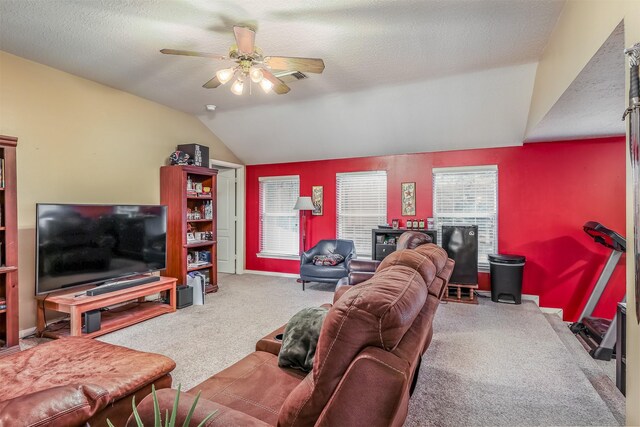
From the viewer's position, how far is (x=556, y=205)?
171 inches

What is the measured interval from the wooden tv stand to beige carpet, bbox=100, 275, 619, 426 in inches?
5.5

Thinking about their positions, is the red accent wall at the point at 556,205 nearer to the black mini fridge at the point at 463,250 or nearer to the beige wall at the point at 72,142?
the black mini fridge at the point at 463,250

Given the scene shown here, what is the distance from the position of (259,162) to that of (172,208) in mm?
2177

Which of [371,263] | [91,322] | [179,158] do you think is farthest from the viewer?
[179,158]

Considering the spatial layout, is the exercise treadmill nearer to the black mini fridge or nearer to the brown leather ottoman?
the black mini fridge

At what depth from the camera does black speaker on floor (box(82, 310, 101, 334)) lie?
10.3ft

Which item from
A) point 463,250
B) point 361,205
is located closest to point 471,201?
point 463,250

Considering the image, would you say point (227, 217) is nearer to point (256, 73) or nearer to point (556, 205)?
point (256, 73)

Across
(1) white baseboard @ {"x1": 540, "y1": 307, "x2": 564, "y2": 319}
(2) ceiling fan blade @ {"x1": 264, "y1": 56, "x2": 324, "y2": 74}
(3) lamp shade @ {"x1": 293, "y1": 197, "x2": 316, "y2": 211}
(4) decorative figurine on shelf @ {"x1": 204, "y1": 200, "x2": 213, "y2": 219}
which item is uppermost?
(2) ceiling fan blade @ {"x1": 264, "y1": 56, "x2": 324, "y2": 74}

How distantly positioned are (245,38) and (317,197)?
3.67 metres

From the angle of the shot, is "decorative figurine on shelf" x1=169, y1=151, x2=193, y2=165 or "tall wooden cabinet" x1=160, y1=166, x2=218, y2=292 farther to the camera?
"decorative figurine on shelf" x1=169, y1=151, x2=193, y2=165

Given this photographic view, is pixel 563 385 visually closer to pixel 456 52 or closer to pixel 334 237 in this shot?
pixel 456 52

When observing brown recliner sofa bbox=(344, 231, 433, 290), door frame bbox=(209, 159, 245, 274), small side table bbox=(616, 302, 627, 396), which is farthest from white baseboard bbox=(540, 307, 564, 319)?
door frame bbox=(209, 159, 245, 274)

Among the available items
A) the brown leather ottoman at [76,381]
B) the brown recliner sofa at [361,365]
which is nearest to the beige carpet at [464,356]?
the brown leather ottoman at [76,381]
